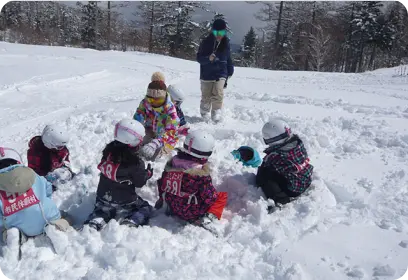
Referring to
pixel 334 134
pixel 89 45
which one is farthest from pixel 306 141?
pixel 89 45

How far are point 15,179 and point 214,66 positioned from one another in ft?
13.3

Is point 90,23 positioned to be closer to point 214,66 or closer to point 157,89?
point 214,66

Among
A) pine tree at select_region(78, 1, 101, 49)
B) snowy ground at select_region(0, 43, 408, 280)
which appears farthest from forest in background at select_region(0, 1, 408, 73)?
snowy ground at select_region(0, 43, 408, 280)

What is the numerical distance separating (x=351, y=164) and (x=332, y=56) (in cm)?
2735

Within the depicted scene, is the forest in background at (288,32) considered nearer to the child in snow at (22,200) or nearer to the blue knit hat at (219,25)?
the blue knit hat at (219,25)

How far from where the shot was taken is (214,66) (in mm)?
5969

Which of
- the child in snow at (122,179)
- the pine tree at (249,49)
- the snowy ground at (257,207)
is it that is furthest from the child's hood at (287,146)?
the pine tree at (249,49)

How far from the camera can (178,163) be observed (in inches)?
127

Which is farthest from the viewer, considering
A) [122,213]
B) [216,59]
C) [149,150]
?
[216,59]

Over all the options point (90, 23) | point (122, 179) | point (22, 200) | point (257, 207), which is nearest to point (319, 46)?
point (90, 23)

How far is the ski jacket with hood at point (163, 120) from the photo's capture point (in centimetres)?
474

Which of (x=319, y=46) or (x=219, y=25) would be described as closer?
(x=219, y=25)

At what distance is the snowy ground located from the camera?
8.37ft

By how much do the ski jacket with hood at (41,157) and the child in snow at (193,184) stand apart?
1484mm
